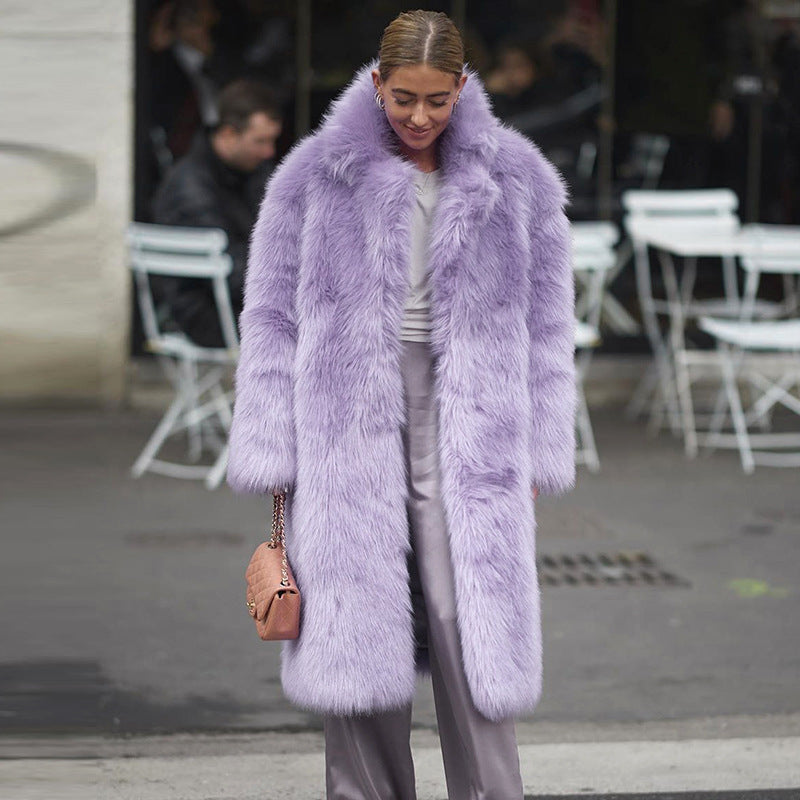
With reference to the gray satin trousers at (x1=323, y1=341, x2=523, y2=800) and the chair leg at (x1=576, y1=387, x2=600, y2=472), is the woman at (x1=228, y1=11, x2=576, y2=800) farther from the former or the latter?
the chair leg at (x1=576, y1=387, x2=600, y2=472)

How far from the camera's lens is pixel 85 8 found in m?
9.23

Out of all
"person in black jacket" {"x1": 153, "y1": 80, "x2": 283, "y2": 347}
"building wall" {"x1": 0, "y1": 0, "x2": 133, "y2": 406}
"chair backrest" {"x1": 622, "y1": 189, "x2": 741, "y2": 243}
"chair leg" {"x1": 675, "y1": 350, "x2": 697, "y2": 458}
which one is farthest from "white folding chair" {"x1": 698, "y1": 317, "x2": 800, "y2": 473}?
"building wall" {"x1": 0, "y1": 0, "x2": 133, "y2": 406}

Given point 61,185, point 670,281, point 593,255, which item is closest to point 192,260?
point 61,185

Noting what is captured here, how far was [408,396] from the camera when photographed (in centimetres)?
375

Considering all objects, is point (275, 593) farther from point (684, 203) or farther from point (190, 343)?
point (684, 203)

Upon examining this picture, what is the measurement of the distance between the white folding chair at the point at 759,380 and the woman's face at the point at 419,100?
5.14 meters

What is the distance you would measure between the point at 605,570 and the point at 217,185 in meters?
2.92

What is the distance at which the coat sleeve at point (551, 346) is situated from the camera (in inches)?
148

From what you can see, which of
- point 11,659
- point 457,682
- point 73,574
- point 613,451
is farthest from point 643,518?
point 457,682

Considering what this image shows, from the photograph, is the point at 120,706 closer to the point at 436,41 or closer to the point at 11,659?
the point at 11,659

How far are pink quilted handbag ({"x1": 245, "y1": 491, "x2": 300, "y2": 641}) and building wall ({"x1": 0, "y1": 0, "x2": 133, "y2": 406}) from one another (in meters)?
5.90

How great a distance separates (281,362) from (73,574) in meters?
3.12

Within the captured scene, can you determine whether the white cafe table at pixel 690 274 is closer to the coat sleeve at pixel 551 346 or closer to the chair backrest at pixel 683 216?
the chair backrest at pixel 683 216

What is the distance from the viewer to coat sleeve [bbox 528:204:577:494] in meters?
3.76
